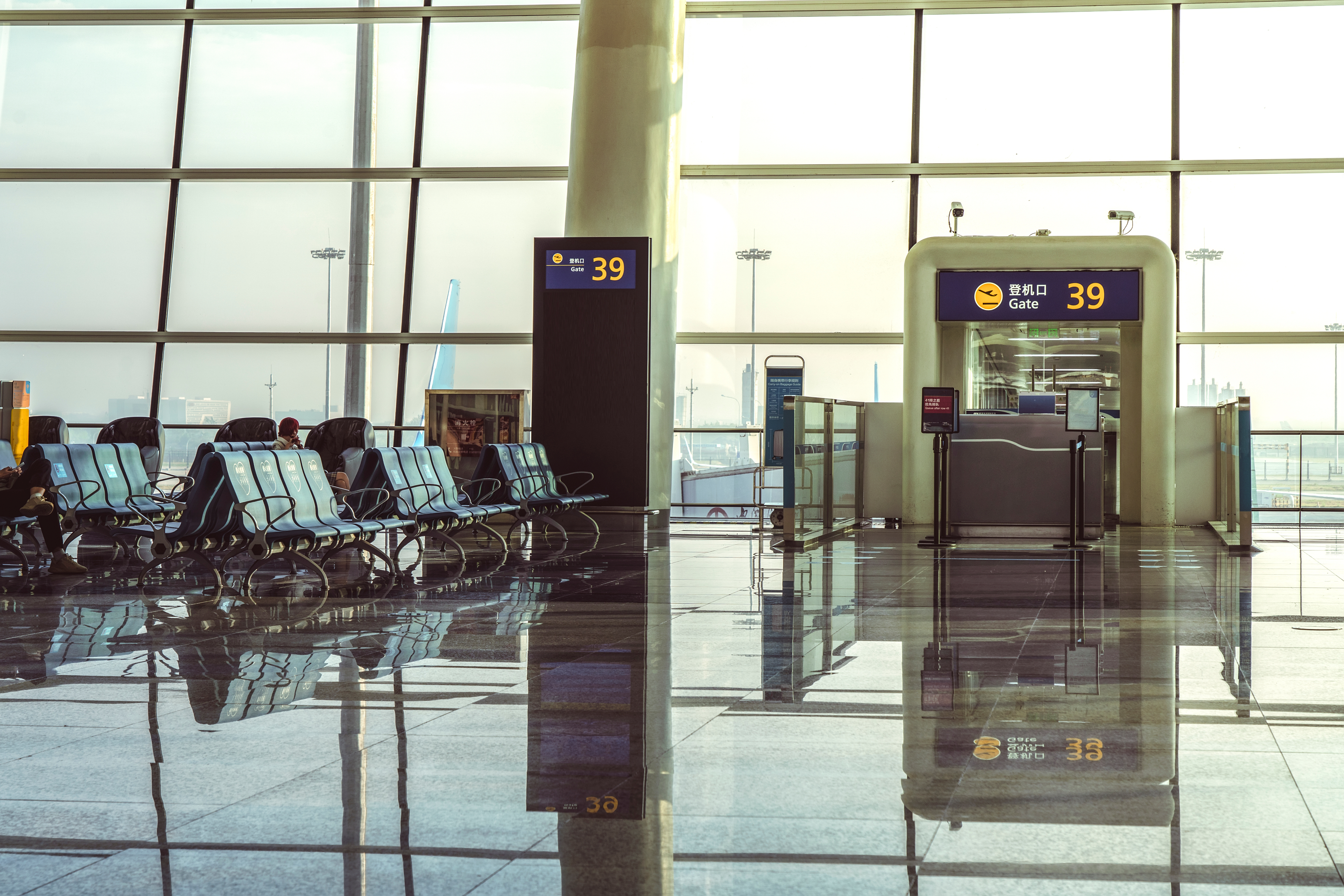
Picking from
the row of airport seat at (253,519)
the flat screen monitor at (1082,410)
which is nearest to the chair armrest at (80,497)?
the row of airport seat at (253,519)

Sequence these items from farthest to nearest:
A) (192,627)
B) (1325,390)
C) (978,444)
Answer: (1325,390) < (978,444) < (192,627)

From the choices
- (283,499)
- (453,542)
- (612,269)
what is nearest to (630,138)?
(612,269)

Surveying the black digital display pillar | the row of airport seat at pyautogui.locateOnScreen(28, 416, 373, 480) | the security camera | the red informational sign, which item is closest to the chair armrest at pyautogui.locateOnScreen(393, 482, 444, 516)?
the row of airport seat at pyautogui.locateOnScreen(28, 416, 373, 480)

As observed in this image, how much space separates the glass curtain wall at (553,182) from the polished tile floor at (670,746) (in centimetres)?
826

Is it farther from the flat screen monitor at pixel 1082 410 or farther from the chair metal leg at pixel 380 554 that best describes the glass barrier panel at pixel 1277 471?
the chair metal leg at pixel 380 554

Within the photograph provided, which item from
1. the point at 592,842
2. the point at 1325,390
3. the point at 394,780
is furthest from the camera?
the point at 1325,390

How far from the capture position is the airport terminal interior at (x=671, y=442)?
299cm

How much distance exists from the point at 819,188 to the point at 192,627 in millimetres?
10423

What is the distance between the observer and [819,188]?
14734mm

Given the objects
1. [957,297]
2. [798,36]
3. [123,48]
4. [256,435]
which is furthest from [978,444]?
[123,48]

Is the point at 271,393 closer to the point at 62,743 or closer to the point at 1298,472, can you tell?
the point at 1298,472

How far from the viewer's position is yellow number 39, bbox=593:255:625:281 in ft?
42.2

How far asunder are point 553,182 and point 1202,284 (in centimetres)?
731

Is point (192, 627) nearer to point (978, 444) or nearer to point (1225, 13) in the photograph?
point (978, 444)
